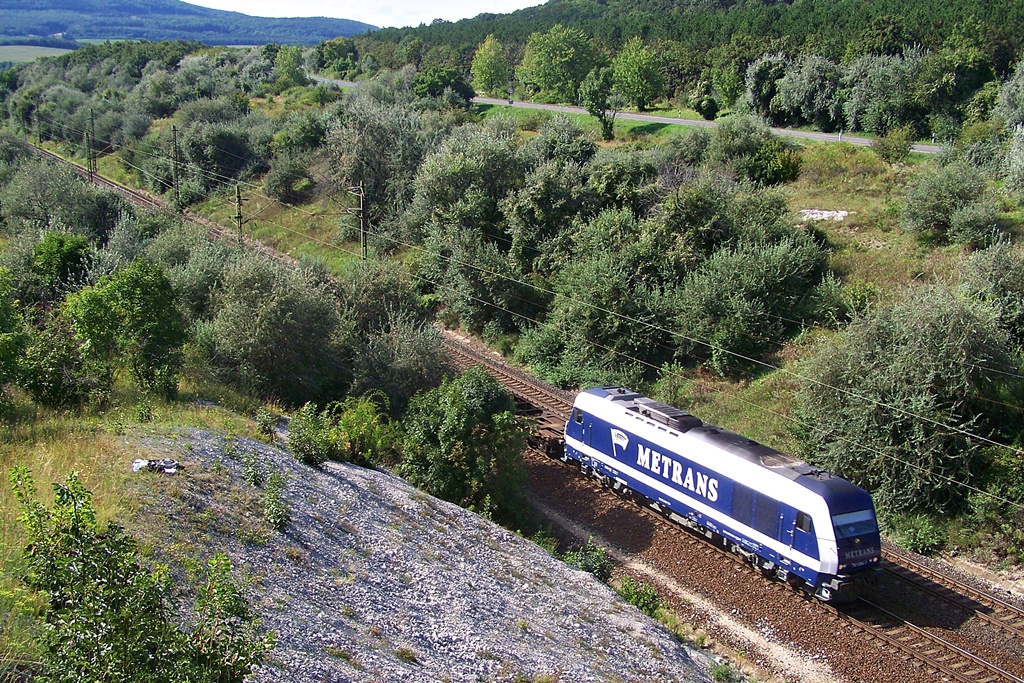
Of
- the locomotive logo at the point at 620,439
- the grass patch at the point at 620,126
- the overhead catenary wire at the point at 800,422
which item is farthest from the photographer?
the grass patch at the point at 620,126

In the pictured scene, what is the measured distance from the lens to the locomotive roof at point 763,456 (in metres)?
16.3

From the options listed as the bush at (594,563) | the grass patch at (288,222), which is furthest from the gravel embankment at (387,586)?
the grass patch at (288,222)

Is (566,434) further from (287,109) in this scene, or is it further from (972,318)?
(287,109)

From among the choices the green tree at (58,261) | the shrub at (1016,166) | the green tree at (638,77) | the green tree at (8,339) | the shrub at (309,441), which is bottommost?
the shrub at (309,441)

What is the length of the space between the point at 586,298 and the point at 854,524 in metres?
15.4

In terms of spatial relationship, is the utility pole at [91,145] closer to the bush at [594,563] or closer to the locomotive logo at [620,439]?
the locomotive logo at [620,439]

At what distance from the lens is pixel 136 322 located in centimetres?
1897

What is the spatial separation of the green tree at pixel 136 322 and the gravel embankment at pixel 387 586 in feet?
14.7

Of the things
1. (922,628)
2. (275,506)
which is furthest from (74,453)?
(922,628)

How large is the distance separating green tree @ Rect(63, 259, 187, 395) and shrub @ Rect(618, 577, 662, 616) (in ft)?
40.0

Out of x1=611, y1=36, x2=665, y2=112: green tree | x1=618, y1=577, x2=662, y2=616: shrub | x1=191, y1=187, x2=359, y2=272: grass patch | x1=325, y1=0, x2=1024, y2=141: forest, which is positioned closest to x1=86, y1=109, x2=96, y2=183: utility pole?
x1=191, y1=187, x2=359, y2=272: grass patch

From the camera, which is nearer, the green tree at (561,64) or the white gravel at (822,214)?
the white gravel at (822,214)

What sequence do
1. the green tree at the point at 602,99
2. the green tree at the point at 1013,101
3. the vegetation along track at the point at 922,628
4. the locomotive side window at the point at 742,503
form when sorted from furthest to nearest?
the green tree at the point at 602,99 → the green tree at the point at 1013,101 → the locomotive side window at the point at 742,503 → the vegetation along track at the point at 922,628

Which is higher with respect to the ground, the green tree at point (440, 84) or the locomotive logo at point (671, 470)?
the green tree at point (440, 84)
